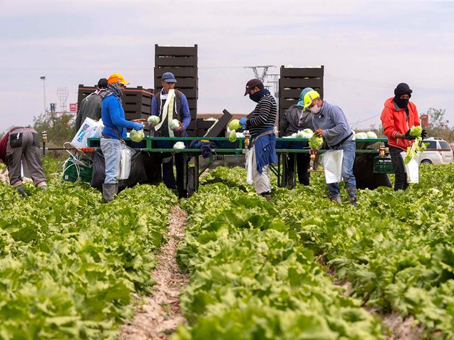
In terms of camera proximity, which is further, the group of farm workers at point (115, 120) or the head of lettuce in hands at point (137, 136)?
the head of lettuce in hands at point (137, 136)


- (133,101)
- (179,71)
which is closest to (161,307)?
(179,71)

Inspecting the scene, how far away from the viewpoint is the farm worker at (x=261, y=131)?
12242 mm

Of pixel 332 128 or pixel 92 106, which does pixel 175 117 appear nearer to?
pixel 92 106

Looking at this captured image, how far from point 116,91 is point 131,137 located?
1.23 metres

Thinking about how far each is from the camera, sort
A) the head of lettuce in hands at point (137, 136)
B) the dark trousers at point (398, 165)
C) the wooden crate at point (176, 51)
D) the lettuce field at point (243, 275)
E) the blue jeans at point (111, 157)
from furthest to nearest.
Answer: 1. the wooden crate at point (176, 51)
2. the head of lettuce in hands at point (137, 136)
3. the blue jeans at point (111, 157)
4. the dark trousers at point (398, 165)
5. the lettuce field at point (243, 275)

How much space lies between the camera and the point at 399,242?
696 centimetres

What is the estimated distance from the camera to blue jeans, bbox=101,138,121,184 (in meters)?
13.5

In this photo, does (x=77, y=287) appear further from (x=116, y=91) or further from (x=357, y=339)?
(x=116, y=91)

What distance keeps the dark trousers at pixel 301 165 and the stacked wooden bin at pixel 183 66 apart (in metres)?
2.67

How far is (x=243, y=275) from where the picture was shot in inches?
Answer: 215

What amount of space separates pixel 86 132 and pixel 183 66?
157 inches

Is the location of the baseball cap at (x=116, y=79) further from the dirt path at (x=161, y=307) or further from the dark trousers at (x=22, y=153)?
the dirt path at (x=161, y=307)

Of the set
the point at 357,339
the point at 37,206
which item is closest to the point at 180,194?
the point at 37,206

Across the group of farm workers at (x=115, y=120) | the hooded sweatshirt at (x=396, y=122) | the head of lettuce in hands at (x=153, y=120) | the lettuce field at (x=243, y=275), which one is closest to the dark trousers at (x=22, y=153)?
the group of farm workers at (x=115, y=120)
